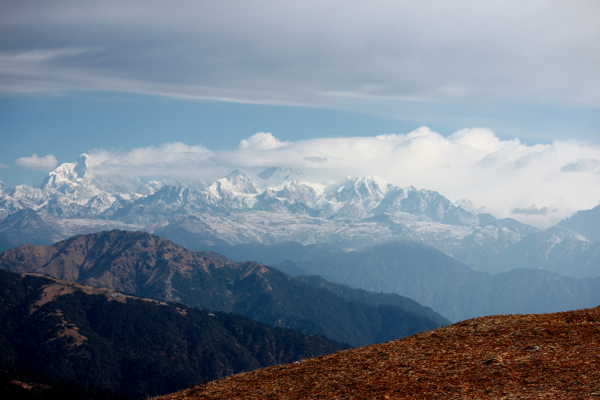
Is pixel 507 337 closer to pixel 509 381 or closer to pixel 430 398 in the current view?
pixel 509 381

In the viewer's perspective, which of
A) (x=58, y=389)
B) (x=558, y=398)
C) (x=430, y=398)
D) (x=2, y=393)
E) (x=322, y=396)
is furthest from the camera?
(x=58, y=389)

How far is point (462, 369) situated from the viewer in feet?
88.7

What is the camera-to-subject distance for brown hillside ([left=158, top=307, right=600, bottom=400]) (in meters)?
24.4

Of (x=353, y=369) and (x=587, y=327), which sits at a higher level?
(x=587, y=327)

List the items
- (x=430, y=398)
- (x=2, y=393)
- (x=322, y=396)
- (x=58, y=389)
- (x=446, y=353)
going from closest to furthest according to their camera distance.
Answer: (x=430, y=398)
(x=322, y=396)
(x=446, y=353)
(x=2, y=393)
(x=58, y=389)

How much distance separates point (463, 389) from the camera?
2464 centimetres

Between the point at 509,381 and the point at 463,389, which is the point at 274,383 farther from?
the point at 509,381

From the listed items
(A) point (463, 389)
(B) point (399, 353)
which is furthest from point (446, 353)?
(A) point (463, 389)

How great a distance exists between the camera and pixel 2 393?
131 meters

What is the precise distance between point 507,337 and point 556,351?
12.4ft

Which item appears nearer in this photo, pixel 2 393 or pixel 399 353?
pixel 399 353

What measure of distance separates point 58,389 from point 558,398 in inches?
7661

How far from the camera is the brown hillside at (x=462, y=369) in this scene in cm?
2441

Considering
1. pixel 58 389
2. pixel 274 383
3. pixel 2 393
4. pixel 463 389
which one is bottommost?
pixel 58 389
